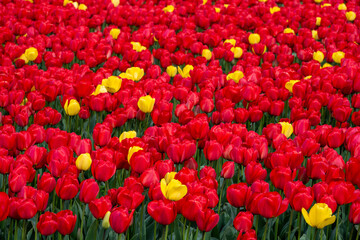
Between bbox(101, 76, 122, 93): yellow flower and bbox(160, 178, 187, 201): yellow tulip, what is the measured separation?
80.2 inches

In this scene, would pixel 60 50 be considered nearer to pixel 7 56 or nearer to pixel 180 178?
pixel 7 56

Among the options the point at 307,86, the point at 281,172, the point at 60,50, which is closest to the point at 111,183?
the point at 281,172

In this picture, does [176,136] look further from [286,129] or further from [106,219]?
[106,219]

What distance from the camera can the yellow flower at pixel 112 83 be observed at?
4.38 m

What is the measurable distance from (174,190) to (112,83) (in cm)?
210

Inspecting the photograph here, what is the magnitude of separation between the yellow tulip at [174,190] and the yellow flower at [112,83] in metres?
2.04

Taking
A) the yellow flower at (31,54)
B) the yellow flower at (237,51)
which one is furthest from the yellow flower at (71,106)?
the yellow flower at (237,51)

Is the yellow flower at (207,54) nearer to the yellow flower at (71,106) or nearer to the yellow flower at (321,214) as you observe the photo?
A: the yellow flower at (71,106)

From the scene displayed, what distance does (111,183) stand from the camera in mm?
3432

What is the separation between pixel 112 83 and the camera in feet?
14.4

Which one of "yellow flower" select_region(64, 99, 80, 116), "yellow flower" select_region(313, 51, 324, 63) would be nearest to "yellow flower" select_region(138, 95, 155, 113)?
"yellow flower" select_region(64, 99, 80, 116)

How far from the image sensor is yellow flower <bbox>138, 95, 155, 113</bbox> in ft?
12.6

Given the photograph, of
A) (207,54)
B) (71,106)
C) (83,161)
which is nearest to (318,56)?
(207,54)

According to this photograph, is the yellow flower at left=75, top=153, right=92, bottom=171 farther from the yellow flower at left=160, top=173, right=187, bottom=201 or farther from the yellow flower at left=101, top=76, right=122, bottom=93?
the yellow flower at left=101, top=76, right=122, bottom=93
